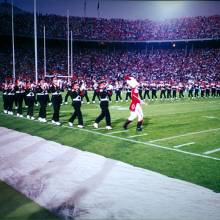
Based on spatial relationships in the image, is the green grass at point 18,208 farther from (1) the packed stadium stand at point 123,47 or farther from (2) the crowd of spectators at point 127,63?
(1) the packed stadium stand at point 123,47

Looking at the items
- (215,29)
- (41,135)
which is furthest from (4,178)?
(215,29)

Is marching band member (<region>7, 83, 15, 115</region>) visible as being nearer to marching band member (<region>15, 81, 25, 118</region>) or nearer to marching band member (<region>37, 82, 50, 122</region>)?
marching band member (<region>15, 81, 25, 118</region>)

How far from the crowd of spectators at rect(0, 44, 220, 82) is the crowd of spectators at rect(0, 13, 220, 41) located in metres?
2.63

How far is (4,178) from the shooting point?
6.79 meters

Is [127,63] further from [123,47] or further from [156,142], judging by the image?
[156,142]

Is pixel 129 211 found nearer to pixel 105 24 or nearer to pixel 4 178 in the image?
pixel 4 178

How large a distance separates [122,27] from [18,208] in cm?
5704

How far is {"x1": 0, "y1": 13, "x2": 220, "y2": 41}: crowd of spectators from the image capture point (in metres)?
51.9

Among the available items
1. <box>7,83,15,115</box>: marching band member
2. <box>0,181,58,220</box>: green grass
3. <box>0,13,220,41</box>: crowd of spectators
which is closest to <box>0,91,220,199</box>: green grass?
<box>7,83,15,115</box>: marching band member

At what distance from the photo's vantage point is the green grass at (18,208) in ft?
16.3

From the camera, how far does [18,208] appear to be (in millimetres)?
5309

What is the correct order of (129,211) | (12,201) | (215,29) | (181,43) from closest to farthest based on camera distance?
1. (129,211)
2. (12,201)
3. (215,29)
4. (181,43)

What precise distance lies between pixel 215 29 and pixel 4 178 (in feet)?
175

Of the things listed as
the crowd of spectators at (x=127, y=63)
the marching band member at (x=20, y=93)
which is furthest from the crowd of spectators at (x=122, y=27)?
the marching band member at (x=20, y=93)
